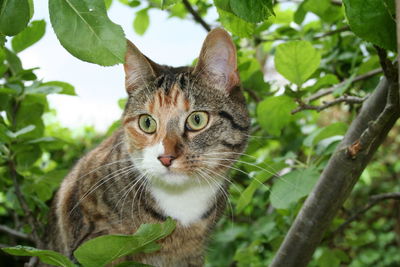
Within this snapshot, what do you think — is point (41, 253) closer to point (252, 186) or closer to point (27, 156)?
point (252, 186)

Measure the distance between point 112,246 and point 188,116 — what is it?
3.07 feet

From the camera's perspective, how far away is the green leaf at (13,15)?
1.00 metres

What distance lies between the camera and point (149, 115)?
2043mm

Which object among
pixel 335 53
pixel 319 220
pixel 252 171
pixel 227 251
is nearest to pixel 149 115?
pixel 252 171

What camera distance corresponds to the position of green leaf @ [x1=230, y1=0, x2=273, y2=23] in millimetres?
1056

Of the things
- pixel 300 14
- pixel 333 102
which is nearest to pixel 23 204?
pixel 333 102

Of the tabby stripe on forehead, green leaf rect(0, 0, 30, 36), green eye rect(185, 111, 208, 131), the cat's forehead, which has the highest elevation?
green leaf rect(0, 0, 30, 36)

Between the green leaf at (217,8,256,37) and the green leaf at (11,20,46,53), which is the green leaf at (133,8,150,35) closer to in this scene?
the green leaf at (11,20,46,53)

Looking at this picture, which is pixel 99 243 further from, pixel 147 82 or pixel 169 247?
pixel 147 82

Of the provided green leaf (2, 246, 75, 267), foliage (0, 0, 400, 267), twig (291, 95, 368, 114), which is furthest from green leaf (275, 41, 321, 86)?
green leaf (2, 246, 75, 267)

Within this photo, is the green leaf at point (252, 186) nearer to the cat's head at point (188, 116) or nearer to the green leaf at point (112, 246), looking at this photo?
the cat's head at point (188, 116)

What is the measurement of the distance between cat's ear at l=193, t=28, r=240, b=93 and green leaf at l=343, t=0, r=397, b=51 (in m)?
0.94

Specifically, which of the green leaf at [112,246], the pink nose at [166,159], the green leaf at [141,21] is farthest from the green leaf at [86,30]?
the green leaf at [141,21]

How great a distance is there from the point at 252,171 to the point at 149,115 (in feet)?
1.73
